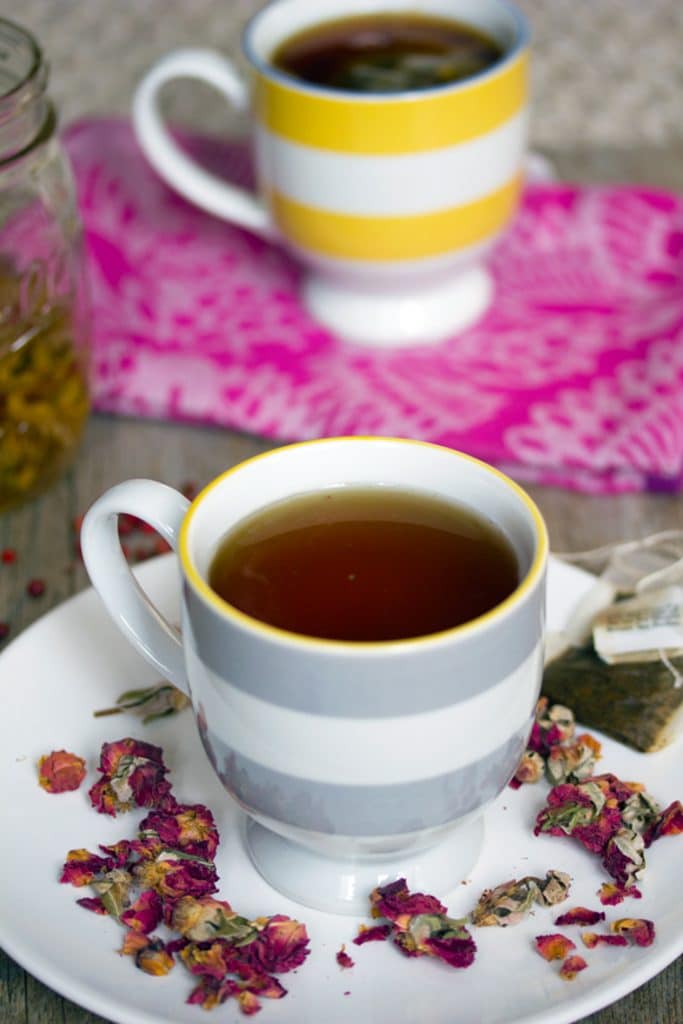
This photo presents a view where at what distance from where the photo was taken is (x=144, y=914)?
2.67 ft

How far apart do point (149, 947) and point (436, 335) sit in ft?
3.02

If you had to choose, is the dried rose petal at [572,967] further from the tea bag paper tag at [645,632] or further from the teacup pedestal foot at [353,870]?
the tea bag paper tag at [645,632]

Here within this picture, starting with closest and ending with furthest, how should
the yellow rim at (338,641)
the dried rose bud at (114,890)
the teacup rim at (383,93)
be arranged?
the yellow rim at (338,641), the dried rose bud at (114,890), the teacup rim at (383,93)

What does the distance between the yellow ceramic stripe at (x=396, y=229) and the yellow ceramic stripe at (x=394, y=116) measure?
0.07m

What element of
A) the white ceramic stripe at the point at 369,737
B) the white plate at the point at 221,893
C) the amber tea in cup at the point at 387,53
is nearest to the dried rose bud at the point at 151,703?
the white plate at the point at 221,893

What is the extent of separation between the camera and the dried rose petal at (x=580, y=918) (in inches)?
31.8

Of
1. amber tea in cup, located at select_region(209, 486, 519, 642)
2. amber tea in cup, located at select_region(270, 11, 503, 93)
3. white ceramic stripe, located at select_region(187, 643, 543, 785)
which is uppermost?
amber tea in cup, located at select_region(209, 486, 519, 642)

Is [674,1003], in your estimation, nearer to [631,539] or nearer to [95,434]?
[631,539]

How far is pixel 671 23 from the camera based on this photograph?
2176 mm

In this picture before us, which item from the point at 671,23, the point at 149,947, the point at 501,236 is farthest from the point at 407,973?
the point at 671,23

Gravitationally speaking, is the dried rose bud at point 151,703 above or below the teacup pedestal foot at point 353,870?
below

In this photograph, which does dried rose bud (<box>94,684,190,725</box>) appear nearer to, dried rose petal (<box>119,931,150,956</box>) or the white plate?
the white plate

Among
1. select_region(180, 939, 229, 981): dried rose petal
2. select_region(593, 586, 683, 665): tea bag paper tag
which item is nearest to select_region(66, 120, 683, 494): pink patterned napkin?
select_region(593, 586, 683, 665): tea bag paper tag

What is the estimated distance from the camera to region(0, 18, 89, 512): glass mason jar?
4.13 feet
